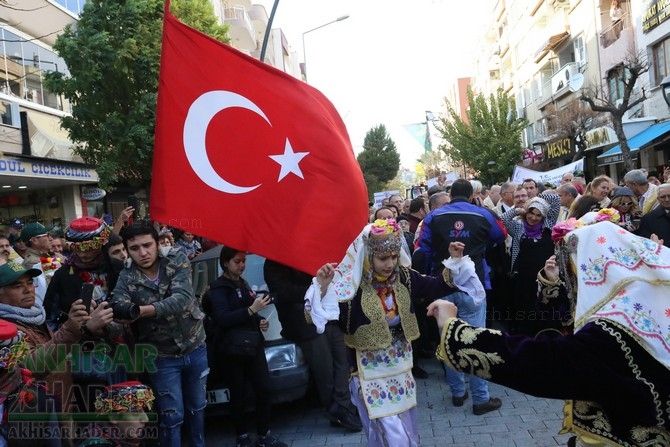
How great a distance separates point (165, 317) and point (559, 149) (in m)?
27.6

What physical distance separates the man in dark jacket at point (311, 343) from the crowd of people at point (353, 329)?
14 mm

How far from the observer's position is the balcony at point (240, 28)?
32.9m

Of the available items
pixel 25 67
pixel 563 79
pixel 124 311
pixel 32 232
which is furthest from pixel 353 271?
pixel 563 79

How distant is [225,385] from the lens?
5004 millimetres

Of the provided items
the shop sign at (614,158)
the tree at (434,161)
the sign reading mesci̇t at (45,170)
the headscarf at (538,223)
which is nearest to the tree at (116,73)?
the sign reading mesci̇t at (45,170)

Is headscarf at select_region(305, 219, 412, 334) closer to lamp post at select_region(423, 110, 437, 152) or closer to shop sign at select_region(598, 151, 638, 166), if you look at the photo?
shop sign at select_region(598, 151, 638, 166)

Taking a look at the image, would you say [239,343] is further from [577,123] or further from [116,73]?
[577,123]

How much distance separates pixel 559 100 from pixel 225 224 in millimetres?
33588

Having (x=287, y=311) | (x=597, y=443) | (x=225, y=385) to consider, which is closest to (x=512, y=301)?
(x=287, y=311)

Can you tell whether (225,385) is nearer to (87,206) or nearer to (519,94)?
(87,206)

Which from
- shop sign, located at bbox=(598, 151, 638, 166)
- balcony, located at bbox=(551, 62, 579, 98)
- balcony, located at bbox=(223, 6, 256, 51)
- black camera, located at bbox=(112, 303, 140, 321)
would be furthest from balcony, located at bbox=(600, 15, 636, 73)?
black camera, located at bbox=(112, 303, 140, 321)

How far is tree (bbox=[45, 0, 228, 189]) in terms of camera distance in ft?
37.1

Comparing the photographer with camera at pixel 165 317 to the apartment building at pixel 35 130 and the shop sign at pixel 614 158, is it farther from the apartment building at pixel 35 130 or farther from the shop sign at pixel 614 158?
the shop sign at pixel 614 158

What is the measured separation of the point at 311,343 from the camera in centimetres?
508
